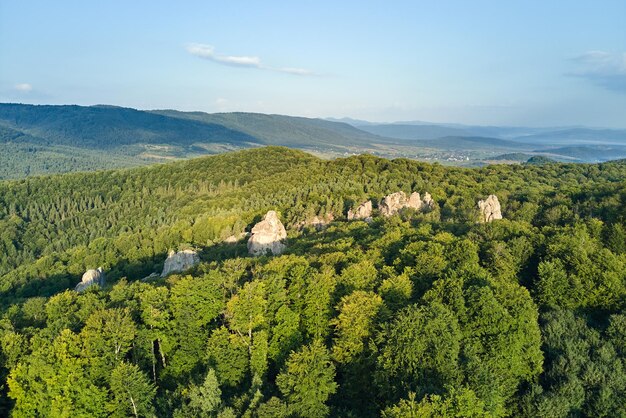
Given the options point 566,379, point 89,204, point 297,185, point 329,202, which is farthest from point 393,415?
point 89,204

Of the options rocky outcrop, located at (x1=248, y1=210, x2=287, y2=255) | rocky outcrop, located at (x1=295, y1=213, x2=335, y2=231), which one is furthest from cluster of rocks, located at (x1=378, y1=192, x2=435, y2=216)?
rocky outcrop, located at (x1=248, y1=210, x2=287, y2=255)

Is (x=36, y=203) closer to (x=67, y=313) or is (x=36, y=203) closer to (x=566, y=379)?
(x=67, y=313)

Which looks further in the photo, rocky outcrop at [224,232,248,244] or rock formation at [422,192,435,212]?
rock formation at [422,192,435,212]

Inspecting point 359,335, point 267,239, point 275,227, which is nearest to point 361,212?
point 275,227

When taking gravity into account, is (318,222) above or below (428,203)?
below

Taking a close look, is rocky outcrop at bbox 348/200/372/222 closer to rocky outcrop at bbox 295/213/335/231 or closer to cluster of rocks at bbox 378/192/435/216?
cluster of rocks at bbox 378/192/435/216

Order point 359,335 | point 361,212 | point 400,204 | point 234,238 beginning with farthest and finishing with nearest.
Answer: point 361,212 < point 400,204 < point 234,238 < point 359,335

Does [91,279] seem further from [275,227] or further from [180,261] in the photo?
[275,227]
